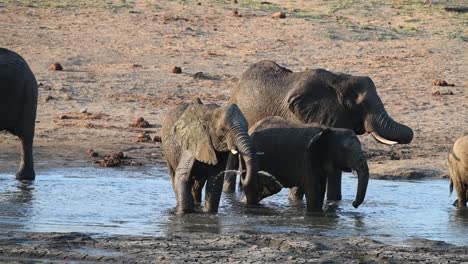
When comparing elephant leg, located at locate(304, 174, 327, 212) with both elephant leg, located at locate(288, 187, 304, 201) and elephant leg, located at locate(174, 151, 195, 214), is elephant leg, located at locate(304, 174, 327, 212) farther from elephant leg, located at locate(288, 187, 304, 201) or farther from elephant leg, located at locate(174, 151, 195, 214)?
elephant leg, located at locate(174, 151, 195, 214)

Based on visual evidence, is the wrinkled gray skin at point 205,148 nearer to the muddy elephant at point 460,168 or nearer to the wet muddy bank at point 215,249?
the wet muddy bank at point 215,249

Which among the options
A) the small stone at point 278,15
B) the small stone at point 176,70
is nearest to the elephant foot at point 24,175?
the small stone at point 176,70

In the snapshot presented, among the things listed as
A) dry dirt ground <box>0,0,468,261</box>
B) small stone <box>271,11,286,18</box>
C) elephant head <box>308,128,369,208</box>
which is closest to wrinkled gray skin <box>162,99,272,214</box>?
elephant head <box>308,128,369,208</box>

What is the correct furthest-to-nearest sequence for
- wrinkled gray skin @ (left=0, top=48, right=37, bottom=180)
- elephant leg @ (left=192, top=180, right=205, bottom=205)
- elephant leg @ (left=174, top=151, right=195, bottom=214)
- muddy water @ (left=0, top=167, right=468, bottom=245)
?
wrinkled gray skin @ (left=0, top=48, right=37, bottom=180), elephant leg @ (left=192, top=180, right=205, bottom=205), elephant leg @ (left=174, top=151, right=195, bottom=214), muddy water @ (left=0, top=167, right=468, bottom=245)

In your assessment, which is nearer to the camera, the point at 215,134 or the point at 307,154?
the point at 215,134

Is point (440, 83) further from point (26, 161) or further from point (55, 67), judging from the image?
point (26, 161)

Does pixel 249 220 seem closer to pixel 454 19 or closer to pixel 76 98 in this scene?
pixel 76 98

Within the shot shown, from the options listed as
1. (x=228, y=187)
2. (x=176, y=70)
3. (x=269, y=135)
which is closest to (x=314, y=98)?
(x=228, y=187)

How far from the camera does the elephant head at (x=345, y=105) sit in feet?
47.9

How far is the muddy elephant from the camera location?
45.5 ft

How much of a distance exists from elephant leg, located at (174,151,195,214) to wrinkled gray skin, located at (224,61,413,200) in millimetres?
2225

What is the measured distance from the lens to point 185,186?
1248 centimetres

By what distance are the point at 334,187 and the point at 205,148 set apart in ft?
7.94

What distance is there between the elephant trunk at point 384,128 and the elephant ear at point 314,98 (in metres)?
0.46
